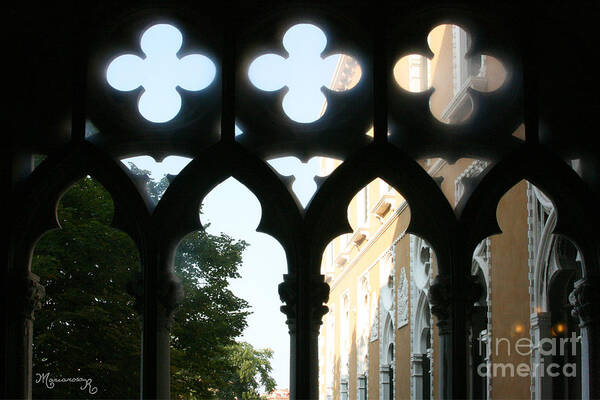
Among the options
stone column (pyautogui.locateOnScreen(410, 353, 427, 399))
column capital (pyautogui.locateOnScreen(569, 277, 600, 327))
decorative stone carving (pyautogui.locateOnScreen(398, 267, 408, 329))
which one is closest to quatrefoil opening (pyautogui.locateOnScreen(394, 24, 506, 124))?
decorative stone carving (pyautogui.locateOnScreen(398, 267, 408, 329))

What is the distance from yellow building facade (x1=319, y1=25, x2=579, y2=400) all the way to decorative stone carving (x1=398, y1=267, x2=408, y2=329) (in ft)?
0.05

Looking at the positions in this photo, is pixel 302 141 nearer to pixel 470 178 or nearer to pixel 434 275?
pixel 470 178

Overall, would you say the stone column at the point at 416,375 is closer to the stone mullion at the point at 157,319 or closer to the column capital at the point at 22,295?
the stone mullion at the point at 157,319

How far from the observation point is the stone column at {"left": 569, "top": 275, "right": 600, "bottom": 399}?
3.70 metres

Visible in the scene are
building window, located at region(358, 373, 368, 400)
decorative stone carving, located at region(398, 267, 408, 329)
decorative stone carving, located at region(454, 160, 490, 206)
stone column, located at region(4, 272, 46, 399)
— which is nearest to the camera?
stone column, located at region(4, 272, 46, 399)

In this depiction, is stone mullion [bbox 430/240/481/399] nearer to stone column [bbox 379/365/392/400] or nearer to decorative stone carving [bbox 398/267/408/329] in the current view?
decorative stone carving [bbox 398/267/408/329]

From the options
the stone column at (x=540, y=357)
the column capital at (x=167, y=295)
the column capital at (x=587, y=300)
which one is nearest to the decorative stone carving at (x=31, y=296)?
the column capital at (x=167, y=295)

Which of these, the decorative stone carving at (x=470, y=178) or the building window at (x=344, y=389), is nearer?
the decorative stone carving at (x=470, y=178)

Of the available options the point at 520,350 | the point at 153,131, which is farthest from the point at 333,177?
the point at 520,350

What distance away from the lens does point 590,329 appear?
3764 mm

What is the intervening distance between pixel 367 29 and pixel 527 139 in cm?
81

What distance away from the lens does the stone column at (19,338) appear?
368 cm

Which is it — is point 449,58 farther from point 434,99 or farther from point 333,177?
point 333,177

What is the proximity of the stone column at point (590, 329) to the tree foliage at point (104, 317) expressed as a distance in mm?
9503
